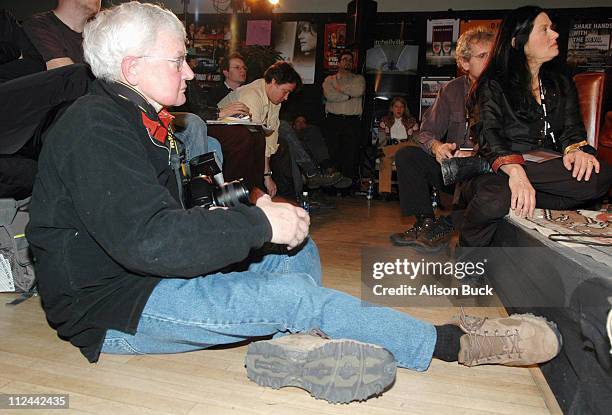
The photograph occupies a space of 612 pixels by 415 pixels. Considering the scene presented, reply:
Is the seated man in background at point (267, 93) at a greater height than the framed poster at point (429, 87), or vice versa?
the framed poster at point (429, 87)

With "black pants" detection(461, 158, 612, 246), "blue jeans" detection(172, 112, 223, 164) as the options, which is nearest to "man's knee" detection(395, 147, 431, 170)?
"black pants" detection(461, 158, 612, 246)

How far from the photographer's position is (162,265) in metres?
0.95

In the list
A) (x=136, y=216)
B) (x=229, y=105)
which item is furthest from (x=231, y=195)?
(x=229, y=105)

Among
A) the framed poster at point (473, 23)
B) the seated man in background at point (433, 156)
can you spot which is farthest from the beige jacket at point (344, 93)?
the seated man in background at point (433, 156)

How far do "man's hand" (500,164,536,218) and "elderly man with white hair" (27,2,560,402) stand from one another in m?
0.69

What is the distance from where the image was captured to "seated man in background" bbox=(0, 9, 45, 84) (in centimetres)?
196

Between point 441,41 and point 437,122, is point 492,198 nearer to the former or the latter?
point 437,122

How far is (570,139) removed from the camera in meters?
2.06

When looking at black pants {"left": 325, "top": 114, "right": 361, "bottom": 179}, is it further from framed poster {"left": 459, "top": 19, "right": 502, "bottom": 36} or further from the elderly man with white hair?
the elderly man with white hair

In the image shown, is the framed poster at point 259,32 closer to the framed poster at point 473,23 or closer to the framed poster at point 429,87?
the framed poster at point 429,87

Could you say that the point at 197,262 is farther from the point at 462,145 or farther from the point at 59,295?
the point at 462,145

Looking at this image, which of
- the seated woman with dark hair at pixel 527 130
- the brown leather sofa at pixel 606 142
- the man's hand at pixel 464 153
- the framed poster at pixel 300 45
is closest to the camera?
the seated woman with dark hair at pixel 527 130

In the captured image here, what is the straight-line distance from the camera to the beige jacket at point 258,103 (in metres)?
3.63

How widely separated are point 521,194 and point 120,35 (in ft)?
4.78
